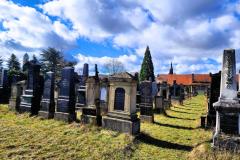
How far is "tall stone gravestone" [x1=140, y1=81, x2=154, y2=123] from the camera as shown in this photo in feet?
39.3

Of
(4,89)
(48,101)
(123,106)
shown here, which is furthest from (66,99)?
(4,89)

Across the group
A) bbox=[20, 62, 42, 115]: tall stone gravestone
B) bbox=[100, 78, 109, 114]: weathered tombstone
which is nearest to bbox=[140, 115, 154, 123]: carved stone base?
bbox=[100, 78, 109, 114]: weathered tombstone

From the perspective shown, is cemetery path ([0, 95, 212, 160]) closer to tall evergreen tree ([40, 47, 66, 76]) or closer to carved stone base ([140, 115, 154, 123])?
carved stone base ([140, 115, 154, 123])

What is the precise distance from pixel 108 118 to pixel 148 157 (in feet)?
9.94

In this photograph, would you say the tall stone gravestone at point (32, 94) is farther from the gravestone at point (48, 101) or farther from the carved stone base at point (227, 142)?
the carved stone base at point (227, 142)

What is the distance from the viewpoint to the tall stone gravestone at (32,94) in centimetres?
1197

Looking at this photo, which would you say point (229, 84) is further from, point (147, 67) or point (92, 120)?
point (147, 67)

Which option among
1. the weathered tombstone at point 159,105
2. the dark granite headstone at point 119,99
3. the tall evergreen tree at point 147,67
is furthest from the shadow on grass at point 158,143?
the tall evergreen tree at point 147,67

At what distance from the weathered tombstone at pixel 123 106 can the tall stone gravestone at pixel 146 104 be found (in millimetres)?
3318

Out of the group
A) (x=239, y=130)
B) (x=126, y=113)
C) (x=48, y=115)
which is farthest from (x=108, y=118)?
(x=239, y=130)

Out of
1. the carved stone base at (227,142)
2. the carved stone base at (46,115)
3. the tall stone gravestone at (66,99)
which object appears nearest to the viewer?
the carved stone base at (227,142)

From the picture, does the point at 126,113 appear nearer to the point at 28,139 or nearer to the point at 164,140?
the point at 164,140

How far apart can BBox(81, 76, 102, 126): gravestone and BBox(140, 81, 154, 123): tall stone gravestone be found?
308 cm

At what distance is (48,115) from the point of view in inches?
440
